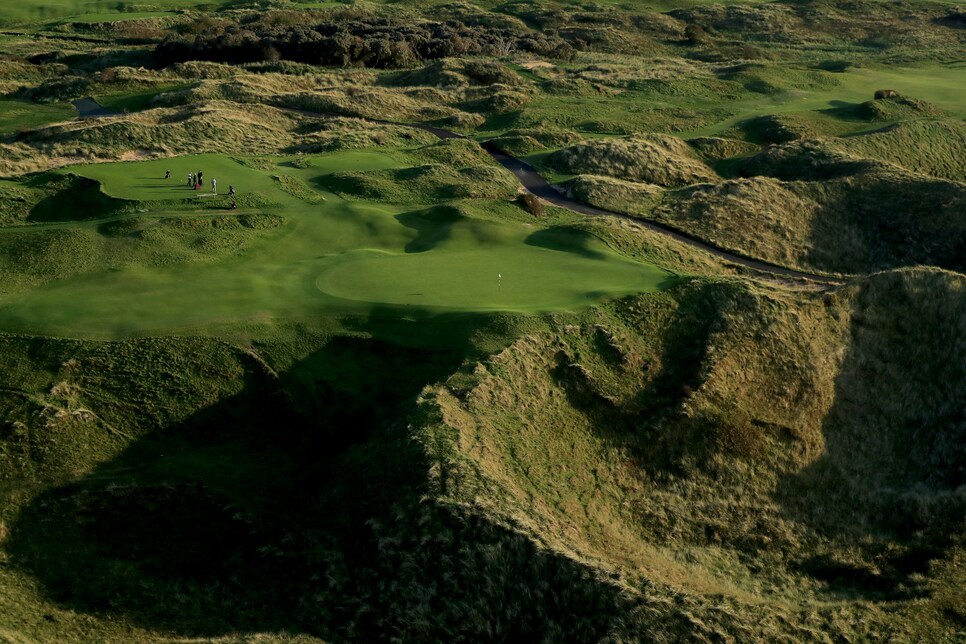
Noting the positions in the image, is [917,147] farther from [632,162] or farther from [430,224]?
[430,224]

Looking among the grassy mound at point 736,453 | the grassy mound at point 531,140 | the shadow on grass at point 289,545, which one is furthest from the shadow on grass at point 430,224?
the grassy mound at point 531,140

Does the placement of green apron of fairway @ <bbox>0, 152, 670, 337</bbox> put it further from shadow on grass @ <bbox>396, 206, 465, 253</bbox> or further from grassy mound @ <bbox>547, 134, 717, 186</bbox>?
grassy mound @ <bbox>547, 134, 717, 186</bbox>

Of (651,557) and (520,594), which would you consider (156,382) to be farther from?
(651,557)

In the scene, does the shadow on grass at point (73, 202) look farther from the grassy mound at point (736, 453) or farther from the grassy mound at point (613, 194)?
the grassy mound at point (613, 194)

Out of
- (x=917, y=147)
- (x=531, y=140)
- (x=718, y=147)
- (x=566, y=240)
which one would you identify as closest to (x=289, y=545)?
(x=566, y=240)

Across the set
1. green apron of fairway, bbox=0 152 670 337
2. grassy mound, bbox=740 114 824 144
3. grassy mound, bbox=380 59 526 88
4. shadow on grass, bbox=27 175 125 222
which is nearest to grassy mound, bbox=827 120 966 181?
grassy mound, bbox=740 114 824 144

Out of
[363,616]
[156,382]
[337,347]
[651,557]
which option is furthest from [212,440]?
[651,557]
